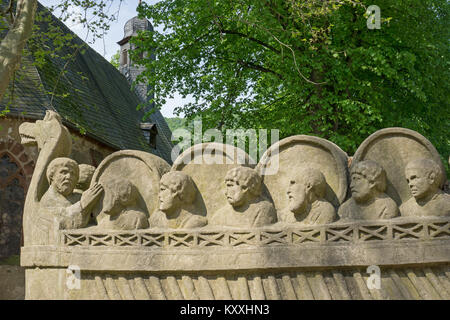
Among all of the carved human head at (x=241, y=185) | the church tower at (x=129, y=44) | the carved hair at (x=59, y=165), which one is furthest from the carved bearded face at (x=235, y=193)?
the church tower at (x=129, y=44)

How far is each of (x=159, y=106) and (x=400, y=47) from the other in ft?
17.7

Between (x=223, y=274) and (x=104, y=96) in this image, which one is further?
(x=104, y=96)

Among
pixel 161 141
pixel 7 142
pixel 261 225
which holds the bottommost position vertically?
pixel 261 225

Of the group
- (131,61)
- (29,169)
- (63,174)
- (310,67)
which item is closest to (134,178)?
(63,174)

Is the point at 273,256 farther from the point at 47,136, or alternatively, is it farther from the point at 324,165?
the point at 47,136

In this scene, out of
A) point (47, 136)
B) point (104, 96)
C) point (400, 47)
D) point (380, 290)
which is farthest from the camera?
point (104, 96)

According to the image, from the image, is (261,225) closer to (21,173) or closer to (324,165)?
(324,165)

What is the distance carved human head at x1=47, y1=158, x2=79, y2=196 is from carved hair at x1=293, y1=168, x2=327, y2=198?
1847 millimetres

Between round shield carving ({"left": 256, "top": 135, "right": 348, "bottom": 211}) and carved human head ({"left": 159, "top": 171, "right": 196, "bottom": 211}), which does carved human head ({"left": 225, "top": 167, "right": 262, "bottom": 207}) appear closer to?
round shield carving ({"left": 256, "top": 135, "right": 348, "bottom": 211})

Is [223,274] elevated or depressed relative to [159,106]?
depressed

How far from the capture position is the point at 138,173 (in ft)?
13.3
